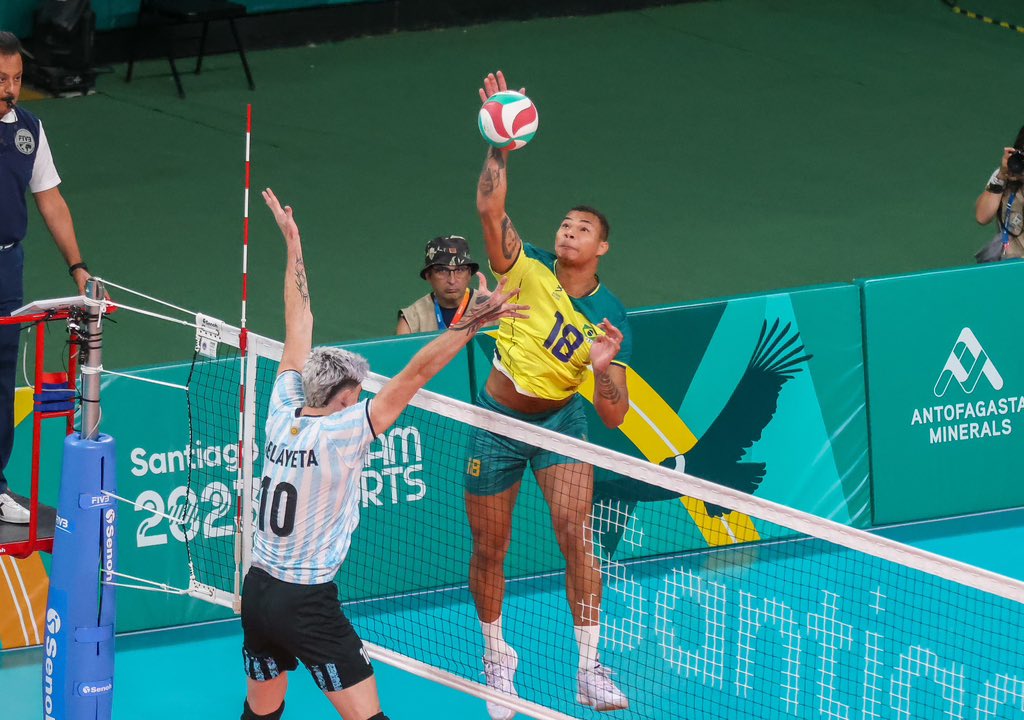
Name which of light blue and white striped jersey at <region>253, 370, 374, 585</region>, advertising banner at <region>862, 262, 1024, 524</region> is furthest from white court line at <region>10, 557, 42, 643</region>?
advertising banner at <region>862, 262, 1024, 524</region>

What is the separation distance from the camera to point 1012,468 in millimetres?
11344

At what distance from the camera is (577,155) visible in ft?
59.3

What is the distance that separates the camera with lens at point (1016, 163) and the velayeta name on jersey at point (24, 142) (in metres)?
7.16

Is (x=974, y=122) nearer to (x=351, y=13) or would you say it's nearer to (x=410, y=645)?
(x=351, y=13)

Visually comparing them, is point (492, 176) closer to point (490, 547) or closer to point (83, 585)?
point (490, 547)

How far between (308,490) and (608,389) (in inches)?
72.4

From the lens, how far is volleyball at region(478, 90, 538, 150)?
26.2 feet

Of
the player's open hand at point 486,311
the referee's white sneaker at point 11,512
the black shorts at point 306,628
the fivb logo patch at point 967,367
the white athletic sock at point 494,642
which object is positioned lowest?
the white athletic sock at point 494,642

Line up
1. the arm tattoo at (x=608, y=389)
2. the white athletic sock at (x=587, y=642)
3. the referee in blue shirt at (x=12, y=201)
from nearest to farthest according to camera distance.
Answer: the referee in blue shirt at (x=12, y=201) < the arm tattoo at (x=608, y=389) < the white athletic sock at (x=587, y=642)

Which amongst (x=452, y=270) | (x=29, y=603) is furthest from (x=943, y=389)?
(x=29, y=603)

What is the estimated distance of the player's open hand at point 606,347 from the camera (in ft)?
26.0

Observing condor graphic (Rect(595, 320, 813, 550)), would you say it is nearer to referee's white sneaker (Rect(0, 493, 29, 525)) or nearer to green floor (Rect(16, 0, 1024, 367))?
green floor (Rect(16, 0, 1024, 367))

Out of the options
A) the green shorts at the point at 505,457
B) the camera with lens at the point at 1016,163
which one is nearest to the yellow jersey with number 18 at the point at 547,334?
the green shorts at the point at 505,457

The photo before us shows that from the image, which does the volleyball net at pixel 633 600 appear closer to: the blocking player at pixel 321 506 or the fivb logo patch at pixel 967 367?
the blocking player at pixel 321 506
